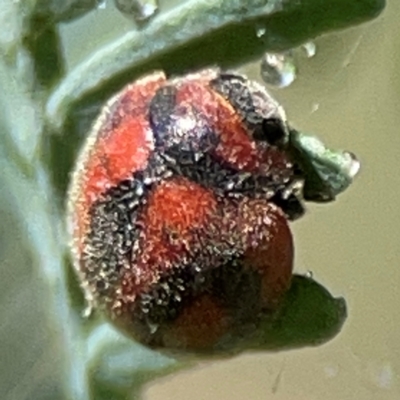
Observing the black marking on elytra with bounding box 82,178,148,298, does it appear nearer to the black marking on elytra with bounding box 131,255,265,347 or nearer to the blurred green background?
the black marking on elytra with bounding box 131,255,265,347

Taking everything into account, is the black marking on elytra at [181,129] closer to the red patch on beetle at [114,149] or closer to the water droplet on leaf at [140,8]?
the red patch on beetle at [114,149]

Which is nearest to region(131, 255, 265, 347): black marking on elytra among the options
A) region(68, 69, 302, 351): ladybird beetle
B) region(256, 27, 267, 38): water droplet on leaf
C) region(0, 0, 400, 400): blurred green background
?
region(68, 69, 302, 351): ladybird beetle

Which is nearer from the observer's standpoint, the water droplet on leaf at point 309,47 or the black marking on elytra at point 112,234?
the black marking on elytra at point 112,234

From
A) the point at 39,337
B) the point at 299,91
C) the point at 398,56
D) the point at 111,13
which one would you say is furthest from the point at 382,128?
the point at 39,337

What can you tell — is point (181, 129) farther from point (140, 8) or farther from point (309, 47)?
point (309, 47)

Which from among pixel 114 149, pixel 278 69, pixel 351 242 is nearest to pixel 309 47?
pixel 278 69

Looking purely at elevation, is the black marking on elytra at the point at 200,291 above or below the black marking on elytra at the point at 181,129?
below

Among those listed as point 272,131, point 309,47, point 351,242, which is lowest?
point 351,242

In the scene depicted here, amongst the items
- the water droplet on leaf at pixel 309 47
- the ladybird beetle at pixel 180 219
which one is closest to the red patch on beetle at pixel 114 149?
the ladybird beetle at pixel 180 219
